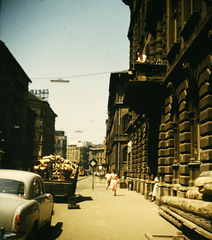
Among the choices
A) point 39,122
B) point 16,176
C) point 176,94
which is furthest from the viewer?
point 39,122

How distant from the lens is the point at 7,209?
616 centimetres

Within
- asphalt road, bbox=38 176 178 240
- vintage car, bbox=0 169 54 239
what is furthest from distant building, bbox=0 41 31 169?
vintage car, bbox=0 169 54 239


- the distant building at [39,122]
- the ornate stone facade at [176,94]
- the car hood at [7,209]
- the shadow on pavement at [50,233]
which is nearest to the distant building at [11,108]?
the distant building at [39,122]

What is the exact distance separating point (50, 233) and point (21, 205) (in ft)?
10.4

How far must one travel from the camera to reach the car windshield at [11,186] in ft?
23.3

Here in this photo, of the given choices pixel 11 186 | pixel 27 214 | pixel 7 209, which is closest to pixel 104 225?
pixel 11 186

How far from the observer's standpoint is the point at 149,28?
829 inches

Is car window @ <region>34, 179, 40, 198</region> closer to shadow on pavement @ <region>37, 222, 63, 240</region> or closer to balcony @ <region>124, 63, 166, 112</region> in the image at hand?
shadow on pavement @ <region>37, 222, 63, 240</region>

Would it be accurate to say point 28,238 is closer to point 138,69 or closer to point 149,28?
point 138,69

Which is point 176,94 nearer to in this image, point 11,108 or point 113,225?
point 113,225

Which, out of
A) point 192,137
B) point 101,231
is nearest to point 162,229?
point 101,231

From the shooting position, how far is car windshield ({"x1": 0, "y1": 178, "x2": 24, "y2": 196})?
7.11m

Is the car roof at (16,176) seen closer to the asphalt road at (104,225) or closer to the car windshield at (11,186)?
the car windshield at (11,186)

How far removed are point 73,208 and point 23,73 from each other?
50.5 m
